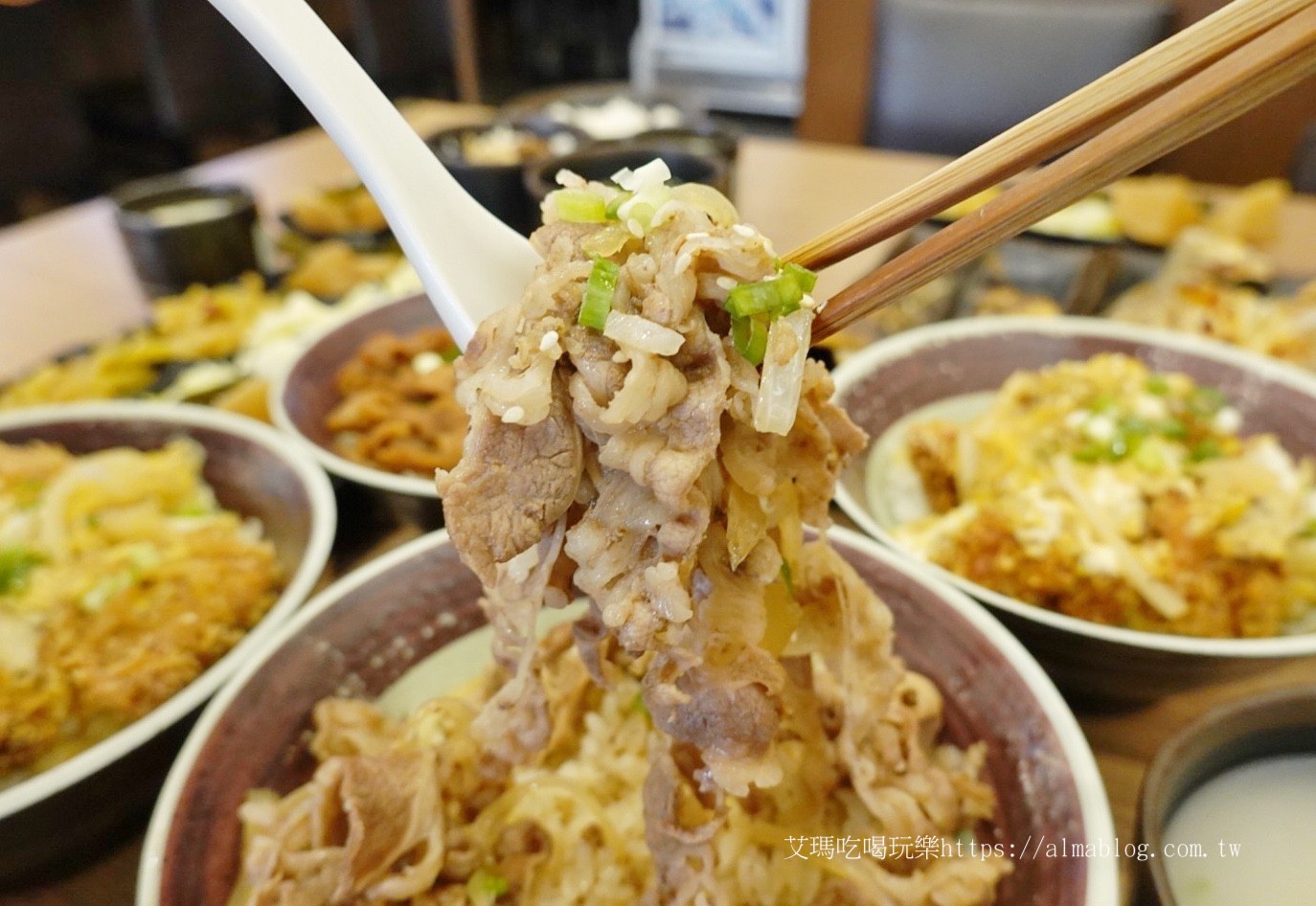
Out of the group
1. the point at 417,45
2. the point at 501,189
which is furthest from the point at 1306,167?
the point at 417,45

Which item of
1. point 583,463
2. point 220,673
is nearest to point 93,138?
point 220,673

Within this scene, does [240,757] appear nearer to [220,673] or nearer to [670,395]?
[220,673]

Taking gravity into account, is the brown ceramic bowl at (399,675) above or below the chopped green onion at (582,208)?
below

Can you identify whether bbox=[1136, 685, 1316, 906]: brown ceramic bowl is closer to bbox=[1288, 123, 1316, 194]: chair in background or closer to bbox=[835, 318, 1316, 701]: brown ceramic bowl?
bbox=[835, 318, 1316, 701]: brown ceramic bowl

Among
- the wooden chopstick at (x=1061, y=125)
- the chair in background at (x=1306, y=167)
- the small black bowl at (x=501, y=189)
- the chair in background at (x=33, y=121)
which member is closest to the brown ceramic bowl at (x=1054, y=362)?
the wooden chopstick at (x=1061, y=125)

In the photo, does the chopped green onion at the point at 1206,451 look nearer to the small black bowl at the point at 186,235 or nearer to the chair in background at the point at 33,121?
the small black bowl at the point at 186,235

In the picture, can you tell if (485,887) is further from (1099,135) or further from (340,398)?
(340,398)
